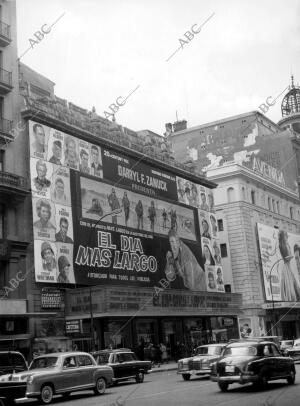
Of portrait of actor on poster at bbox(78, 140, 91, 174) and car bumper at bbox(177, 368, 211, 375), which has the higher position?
portrait of actor on poster at bbox(78, 140, 91, 174)

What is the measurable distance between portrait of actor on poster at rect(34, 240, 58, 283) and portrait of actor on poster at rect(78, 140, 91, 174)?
7.04 metres

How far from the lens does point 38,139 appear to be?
134 ft

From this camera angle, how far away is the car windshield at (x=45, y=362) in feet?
70.9

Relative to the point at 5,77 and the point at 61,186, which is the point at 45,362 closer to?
the point at 61,186

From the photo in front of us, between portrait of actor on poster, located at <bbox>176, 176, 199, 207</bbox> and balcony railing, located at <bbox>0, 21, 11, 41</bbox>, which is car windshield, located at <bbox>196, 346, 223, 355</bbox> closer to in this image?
balcony railing, located at <bbox>0, 21, 11, 41</bbox>

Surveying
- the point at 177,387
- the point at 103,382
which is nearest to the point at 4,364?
the point at 103,382

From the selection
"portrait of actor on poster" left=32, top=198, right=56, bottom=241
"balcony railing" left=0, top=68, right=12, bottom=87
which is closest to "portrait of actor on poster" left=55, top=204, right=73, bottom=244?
"portrait of actor on poster" left=32, top=198, right=56, bottom=241

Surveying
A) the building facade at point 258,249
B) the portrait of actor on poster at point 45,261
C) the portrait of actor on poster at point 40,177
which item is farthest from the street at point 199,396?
the building facade at point 258,249

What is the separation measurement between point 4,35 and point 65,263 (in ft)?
54.3

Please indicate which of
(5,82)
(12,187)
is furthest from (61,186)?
(5,82)

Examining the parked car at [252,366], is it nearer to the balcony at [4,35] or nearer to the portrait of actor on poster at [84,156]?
the portrait of actor on poster at [84,156]

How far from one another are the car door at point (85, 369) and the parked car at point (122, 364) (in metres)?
3.63

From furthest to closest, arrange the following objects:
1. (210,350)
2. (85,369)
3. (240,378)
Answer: (210,350)
(85,369)
(240,378)

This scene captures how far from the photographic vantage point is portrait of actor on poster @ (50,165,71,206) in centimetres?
4106
